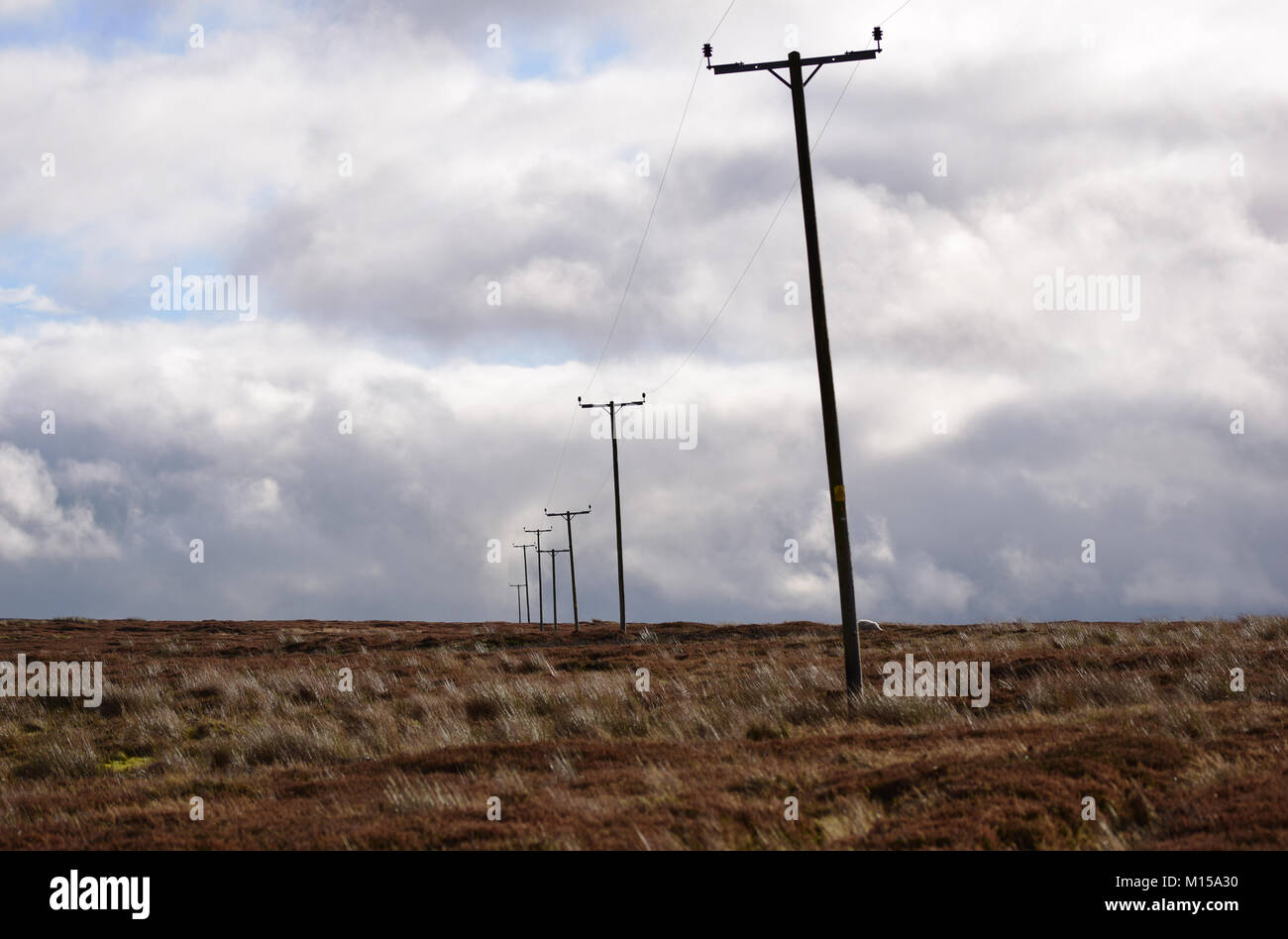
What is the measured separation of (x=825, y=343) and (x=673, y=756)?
9237 millimetres

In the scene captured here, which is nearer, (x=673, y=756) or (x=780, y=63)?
(x=673, y=756)

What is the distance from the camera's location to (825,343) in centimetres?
1970

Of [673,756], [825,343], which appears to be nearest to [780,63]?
[825,343]

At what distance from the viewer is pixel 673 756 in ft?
42.9

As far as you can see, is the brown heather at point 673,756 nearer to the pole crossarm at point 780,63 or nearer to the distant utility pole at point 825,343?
the distant utility pole at point 825,343

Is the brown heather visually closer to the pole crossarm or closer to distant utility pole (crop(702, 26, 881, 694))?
distant utility pole (crop(702, 26, 881, 694))

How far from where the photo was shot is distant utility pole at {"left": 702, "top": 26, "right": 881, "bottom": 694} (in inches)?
763

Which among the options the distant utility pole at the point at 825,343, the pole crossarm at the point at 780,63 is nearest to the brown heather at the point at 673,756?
the distant utility pole at the point at 825,343

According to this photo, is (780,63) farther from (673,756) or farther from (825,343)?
(673,756)

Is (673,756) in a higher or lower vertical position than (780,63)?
lower
